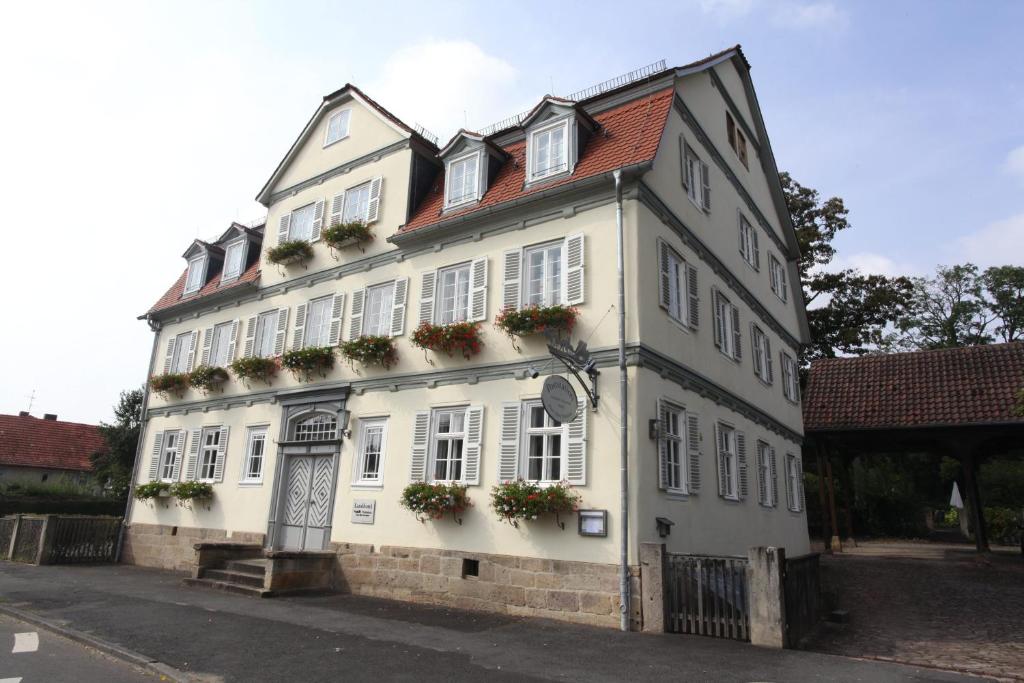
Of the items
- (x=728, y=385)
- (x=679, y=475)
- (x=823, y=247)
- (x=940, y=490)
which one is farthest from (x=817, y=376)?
(x=940, y=490)

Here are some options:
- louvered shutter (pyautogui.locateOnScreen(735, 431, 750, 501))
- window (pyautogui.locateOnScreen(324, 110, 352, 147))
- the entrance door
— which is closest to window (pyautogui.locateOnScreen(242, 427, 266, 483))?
the entrance door

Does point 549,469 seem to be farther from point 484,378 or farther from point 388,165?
point 388,165

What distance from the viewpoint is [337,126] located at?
733 inches

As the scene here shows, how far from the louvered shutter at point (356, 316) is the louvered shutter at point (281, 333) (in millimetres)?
2519

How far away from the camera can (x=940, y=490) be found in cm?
4028

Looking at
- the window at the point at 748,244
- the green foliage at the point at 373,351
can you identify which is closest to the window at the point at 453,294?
the green foliage at the point at 373,351

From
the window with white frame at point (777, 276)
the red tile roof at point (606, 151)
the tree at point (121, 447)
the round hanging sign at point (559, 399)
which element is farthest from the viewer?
the tree at point (121, 447)

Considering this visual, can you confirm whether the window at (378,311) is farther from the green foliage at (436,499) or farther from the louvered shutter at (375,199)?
the green foliage at (436,499)

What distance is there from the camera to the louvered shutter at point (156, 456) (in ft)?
66.8

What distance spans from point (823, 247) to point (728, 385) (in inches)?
818

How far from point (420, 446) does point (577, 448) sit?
366 centimetres

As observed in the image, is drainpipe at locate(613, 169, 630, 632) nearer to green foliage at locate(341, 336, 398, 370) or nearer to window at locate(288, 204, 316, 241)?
green foliage at locate(341, 336, 398, 370)

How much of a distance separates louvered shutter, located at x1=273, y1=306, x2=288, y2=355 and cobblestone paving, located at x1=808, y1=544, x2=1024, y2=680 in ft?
44.6

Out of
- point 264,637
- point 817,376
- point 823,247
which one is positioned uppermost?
point 823,247
